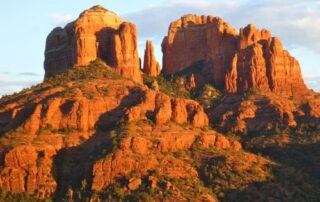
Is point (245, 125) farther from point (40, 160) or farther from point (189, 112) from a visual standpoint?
point (40, 160)

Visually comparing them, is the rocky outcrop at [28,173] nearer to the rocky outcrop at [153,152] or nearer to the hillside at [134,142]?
the hillside at [134,142]

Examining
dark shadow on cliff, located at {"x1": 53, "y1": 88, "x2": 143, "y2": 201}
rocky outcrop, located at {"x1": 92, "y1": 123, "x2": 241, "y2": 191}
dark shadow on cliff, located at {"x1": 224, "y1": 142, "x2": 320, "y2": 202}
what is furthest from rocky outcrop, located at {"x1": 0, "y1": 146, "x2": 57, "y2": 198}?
dark shadow on cliff, located at {"x1": 224, "y1": 142, "x2": 320, "y2": 202}

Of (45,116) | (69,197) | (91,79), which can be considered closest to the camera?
(69,197)

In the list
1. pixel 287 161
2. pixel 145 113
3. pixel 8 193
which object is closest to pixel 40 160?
pixel 8 193

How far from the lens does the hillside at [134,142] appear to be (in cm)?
17012

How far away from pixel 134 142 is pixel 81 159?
6.31m

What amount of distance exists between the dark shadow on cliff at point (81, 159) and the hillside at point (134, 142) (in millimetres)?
117

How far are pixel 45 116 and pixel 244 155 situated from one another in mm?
23743

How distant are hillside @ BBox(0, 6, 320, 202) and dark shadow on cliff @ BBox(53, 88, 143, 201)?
→ 117mm

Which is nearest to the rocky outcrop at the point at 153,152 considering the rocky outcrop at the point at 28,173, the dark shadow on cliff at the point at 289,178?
the rocky outcrop at the point at 28,173

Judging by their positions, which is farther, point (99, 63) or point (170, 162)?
point (99, 63)

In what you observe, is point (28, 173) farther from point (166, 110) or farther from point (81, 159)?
point (166, 110)

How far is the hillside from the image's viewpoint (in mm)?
170125

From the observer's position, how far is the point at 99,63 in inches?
7776
